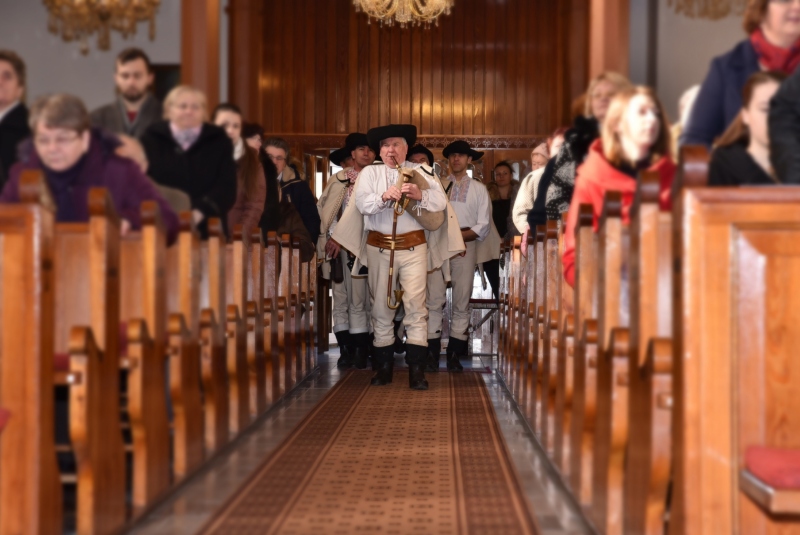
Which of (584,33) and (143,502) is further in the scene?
(584,33)

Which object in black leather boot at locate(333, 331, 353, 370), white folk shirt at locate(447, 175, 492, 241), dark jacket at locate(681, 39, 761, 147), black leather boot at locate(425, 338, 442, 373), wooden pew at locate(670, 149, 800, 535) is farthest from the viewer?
black leather boot at locate(333, 331, 353, 370)

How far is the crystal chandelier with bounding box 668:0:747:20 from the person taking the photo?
3.85m

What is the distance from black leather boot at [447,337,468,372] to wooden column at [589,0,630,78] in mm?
2690

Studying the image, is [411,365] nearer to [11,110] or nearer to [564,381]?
[564,381]

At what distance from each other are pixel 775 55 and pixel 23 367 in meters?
2.43

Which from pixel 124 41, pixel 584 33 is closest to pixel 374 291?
pixel 124 41

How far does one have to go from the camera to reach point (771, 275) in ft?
7.30

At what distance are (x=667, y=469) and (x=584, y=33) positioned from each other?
9628 mm

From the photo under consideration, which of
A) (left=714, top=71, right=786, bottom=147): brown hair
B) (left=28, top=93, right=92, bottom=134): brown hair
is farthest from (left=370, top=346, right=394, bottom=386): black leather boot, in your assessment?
(left=714, top=71, right=786, bottom=147): brown hair

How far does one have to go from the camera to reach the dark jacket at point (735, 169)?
2.88 m

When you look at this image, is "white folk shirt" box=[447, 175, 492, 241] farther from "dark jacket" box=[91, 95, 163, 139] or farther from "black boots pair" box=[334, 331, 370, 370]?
"dark jacket" box=[91, 95, 163, 139]

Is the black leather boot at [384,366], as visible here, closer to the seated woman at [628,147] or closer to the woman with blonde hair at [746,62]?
the seated woman at [628,147]

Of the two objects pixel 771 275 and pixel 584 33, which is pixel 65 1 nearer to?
pixel 771 275

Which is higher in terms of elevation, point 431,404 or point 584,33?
point 584,33
